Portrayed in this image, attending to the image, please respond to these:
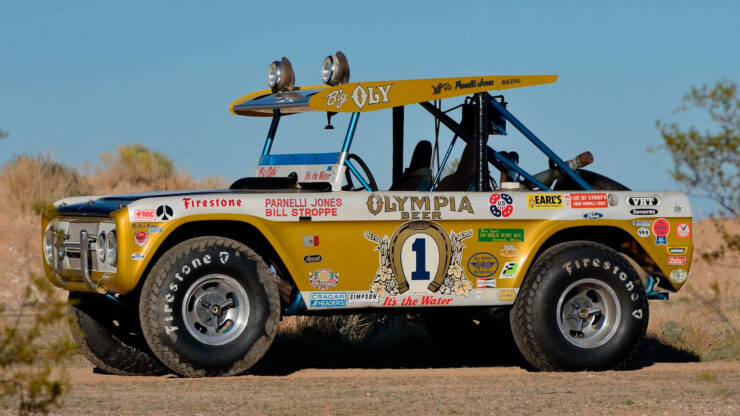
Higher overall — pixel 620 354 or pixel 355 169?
pixel 355 169

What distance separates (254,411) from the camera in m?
7.15

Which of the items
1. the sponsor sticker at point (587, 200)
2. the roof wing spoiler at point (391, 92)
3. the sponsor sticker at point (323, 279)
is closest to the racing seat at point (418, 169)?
the roof wing spoiler at point (391, 92)

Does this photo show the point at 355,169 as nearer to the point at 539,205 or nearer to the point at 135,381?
the point at 539,205

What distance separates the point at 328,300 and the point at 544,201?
1.99m

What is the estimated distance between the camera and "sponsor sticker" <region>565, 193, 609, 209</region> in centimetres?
979

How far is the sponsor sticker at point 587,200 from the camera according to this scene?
9.79 metres

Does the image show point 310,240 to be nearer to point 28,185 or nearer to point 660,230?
point 660,230

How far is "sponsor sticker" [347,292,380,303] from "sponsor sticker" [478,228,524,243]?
0.98 m

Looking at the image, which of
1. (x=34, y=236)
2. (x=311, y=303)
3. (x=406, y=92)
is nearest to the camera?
(x=311, y=303)

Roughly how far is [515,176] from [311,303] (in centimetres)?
240

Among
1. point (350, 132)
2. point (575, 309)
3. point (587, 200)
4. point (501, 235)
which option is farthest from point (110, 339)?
point (587, 200)

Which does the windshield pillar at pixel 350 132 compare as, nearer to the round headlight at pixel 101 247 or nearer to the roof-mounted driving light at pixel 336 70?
the roof-mounted driving light at pixel 336 70

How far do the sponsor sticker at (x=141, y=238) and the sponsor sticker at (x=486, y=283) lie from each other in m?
2.69

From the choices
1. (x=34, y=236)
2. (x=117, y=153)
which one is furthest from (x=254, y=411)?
(x=117, y=153)
